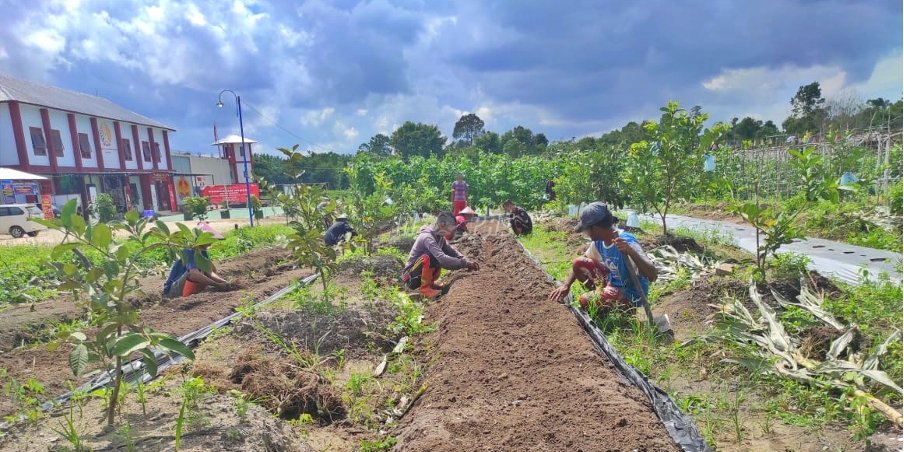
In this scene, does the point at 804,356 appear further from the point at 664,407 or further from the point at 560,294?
the point at 560,294

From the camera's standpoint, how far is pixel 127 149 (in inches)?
1312

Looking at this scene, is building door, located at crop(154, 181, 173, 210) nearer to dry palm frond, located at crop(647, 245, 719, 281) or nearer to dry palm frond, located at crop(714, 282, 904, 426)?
dry palm frond, located at crop(647, 245, 719, 281)

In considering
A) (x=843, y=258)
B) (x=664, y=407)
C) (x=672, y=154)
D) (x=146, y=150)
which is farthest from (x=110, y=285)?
(x=146, y=150)

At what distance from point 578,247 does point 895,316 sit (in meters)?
5.09

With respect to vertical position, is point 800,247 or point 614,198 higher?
point 614,198

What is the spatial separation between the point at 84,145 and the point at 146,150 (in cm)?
595

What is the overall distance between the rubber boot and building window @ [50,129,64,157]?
30.2m

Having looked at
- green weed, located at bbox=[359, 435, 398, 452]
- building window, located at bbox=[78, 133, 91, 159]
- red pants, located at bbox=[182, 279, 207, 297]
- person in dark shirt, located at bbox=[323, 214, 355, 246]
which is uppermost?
building window, located at bbox=[78, 133, 91, 159]

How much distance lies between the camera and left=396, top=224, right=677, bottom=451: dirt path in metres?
2.47

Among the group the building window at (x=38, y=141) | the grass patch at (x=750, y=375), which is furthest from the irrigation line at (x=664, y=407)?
the building window at (x=38, y=141)

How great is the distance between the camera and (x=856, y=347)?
10.4 feet

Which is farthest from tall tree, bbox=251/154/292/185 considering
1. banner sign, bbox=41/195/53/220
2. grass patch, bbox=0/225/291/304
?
grass patch, bbox=0/225/291/304

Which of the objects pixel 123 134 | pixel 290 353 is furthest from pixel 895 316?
pixel 123 134

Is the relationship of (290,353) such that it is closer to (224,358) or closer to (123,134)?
(224,358)
